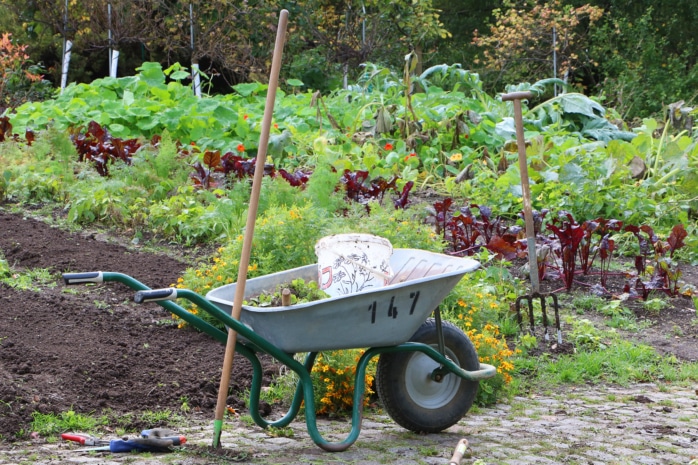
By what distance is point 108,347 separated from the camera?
14.0 feet

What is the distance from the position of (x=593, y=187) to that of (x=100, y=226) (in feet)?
12.8

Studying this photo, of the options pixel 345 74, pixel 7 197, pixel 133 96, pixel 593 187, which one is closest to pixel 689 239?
pixel 593 187

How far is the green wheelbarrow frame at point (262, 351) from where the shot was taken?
284 centimetres

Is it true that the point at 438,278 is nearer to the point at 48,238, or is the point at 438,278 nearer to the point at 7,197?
the point at 48,238

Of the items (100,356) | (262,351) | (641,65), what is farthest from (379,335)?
(641,65)

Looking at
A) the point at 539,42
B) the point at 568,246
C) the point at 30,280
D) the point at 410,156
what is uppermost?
the point at 539,42

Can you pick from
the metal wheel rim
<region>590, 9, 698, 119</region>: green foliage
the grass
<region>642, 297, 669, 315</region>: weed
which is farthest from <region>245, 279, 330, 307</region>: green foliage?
<region>590, 9, 698, 119</region>: green foliage

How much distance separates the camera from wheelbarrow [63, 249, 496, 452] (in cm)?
307

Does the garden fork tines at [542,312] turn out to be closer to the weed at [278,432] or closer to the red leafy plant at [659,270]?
the red leafy plant at [659,270]

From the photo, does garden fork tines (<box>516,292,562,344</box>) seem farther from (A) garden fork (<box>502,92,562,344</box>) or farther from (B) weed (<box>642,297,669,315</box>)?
(B) weed (<box>642,297,669,315</box>)

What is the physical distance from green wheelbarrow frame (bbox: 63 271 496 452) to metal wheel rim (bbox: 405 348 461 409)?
0.21ft

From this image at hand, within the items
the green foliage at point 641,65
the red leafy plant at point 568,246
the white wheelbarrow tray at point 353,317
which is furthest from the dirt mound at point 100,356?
the green foliage at point 641,65

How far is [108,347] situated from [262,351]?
1366 millimetres

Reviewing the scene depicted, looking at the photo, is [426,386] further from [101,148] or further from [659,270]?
[101,148]
